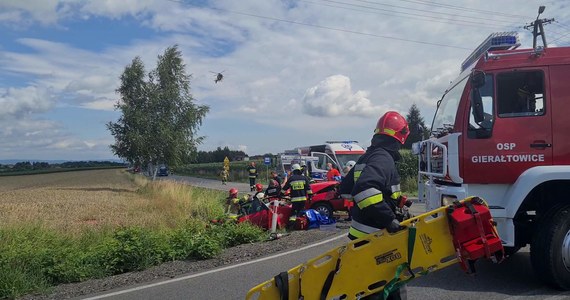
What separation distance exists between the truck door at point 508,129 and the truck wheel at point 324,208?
24.6 ft

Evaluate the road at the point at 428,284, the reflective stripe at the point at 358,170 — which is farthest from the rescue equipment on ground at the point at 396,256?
the road at the point at 428,284

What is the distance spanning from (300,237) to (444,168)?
4762 millimetres

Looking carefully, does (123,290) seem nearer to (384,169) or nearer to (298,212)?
(384,169)

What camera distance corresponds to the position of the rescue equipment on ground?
3533mm

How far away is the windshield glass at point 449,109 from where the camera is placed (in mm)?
6137

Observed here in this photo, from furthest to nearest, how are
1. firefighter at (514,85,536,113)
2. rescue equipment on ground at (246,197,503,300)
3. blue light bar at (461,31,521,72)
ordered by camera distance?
1. blue light bar at (461,31,521,72)
2. firefighter at (514,85,536,113)
3. rescue equipment on ground at (246,197,503,300)

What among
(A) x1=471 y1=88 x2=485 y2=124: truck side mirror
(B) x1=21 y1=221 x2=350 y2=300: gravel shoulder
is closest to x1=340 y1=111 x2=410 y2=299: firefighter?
(A) x1=471 y1=88 x2=485 y2=124: truck side mirror

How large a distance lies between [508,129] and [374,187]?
3004 millimetres

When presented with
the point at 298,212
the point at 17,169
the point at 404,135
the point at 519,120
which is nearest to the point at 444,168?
the point at 519,120

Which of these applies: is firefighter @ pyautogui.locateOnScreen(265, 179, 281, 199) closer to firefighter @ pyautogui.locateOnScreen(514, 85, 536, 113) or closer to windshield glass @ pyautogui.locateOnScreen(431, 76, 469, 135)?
windshield glass @ pyautogui.locateOnScreen(431, 76, 469, 135)

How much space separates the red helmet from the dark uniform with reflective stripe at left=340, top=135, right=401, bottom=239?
0.15 feet

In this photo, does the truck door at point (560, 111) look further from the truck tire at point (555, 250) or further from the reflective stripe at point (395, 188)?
the reflective stripe at point (395, 188)

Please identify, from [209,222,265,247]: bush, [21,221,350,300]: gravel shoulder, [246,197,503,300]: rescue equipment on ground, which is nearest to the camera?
[246,197,503,300]: rescue equipment on ground

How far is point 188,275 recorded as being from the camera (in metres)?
7.04
